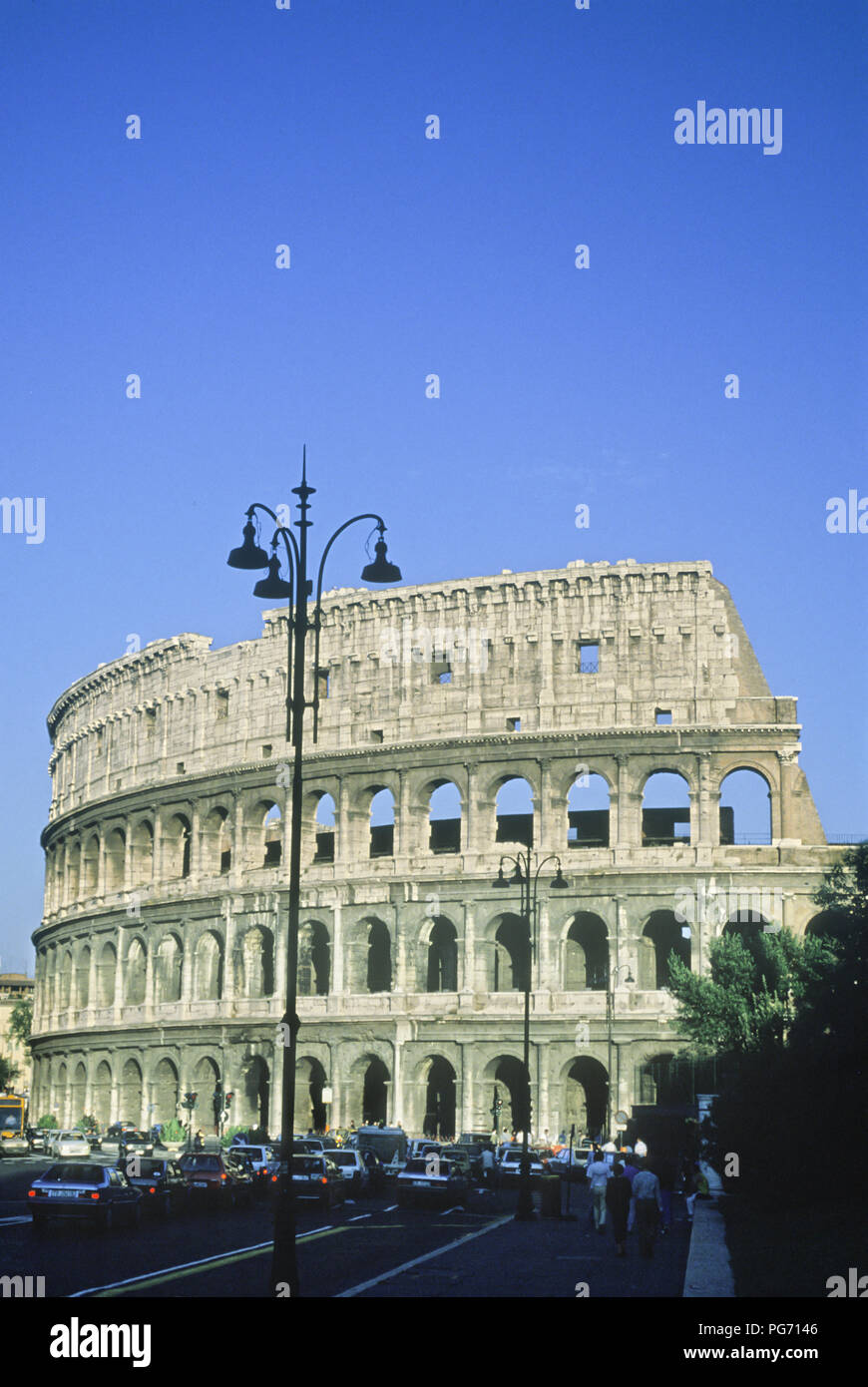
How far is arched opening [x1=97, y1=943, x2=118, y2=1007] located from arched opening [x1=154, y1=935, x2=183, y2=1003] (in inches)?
187

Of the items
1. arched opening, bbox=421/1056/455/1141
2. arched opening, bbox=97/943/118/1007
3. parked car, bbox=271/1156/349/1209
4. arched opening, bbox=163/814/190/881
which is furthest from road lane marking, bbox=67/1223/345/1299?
arched opening, bbox=97/943/118/1007

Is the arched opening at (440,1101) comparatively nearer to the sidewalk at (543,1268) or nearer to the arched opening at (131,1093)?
the arched opening at (131,1093)

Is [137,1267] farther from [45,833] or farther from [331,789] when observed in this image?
[45,833]

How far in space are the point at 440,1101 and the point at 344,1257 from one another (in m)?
39.3

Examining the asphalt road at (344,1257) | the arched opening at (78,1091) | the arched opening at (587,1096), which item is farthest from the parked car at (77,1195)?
the arched opening at (78,1091)

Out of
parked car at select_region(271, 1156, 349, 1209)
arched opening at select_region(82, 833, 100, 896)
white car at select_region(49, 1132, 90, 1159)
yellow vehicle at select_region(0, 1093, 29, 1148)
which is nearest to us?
parked car at select_region(271, 1156, 349, 1209)

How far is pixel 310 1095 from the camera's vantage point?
6172 centimetres

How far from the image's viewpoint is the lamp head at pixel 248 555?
19.3m

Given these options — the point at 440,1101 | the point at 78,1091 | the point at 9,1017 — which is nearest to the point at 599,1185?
A: the point at 440,1101

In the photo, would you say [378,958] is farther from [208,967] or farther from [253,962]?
[208,967]

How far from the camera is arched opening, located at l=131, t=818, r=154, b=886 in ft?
234

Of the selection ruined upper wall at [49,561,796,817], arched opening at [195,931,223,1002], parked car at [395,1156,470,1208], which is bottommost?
parked car at [395,1156,470,1208]

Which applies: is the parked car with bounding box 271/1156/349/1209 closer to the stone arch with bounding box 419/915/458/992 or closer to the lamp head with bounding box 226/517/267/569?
the lamp head with bounding box 226/517/267/569

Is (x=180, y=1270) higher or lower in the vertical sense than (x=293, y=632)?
lower
